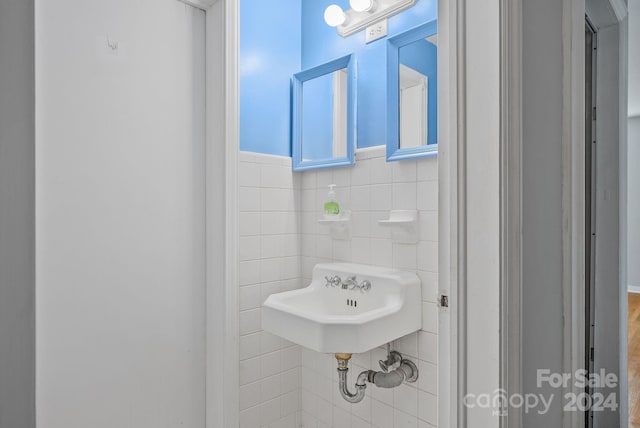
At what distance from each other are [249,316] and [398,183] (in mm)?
869

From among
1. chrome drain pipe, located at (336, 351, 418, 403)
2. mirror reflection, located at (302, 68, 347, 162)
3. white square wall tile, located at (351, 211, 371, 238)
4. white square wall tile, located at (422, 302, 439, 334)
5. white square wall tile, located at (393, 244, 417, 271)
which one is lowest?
chrome drain pipe, located at (336, 351, 418, 403)

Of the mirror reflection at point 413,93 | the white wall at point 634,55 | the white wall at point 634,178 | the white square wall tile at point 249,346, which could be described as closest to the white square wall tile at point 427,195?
the mirror reflection at point 413,93

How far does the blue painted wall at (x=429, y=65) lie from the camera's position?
138cm

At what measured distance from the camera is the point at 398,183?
4.87ft

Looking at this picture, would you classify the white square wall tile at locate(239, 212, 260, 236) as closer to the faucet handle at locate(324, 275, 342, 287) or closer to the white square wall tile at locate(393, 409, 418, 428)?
the faucet handle at locate(324, 275, 342, 287)

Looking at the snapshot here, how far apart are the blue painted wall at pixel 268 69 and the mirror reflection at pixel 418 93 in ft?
1.94

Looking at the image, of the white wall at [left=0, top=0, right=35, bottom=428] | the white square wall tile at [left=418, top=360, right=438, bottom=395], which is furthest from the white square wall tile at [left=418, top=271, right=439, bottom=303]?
the white wall at [left=0, top=0, right=35, bottom=428]

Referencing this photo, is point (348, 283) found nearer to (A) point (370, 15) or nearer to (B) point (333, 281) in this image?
(B) point (333, 281)

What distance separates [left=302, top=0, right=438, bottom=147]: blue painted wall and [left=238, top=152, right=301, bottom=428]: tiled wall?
0.45m

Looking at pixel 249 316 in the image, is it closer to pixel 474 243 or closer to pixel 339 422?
pixel 339 422

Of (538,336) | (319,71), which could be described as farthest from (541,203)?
(319,71)

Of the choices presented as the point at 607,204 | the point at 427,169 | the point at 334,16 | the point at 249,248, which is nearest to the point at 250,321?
the point at 249,248

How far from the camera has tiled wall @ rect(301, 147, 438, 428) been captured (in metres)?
1.38

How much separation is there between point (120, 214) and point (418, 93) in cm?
122
